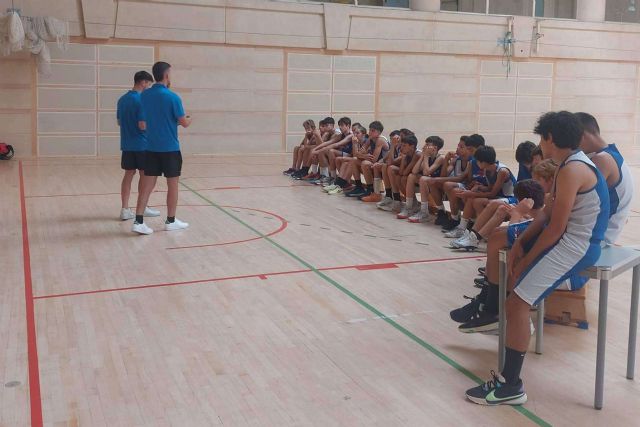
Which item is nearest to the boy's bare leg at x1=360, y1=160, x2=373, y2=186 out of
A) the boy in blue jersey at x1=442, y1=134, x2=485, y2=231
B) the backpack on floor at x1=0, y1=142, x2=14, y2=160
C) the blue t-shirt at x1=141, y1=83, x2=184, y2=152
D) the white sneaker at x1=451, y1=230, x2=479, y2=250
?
the boy in blue jersey at x1=442, y1=134, x2=485, y2=231

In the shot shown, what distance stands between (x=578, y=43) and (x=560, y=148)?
16.4m

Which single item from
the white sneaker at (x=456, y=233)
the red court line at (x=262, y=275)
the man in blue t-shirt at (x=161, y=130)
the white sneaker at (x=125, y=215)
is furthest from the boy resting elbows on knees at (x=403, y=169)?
the white sneaker at (x=125, y=215)

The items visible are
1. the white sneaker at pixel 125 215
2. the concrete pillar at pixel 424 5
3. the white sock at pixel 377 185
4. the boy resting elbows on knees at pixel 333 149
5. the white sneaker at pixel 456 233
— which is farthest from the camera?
the concrete pillar at pixel 424 5

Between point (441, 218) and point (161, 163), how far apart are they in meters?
3.09

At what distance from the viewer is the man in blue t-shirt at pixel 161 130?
6.96 meters

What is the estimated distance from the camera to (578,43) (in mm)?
18281

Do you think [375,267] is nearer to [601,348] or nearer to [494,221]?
[494,221]

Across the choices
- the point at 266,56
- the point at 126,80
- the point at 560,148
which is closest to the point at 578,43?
the point at 266,56

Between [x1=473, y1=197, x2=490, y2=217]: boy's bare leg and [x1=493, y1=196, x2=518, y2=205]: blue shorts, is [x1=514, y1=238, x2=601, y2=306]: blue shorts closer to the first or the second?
[x1=493, y1=196, x2=518, y2=205]: blue shorts

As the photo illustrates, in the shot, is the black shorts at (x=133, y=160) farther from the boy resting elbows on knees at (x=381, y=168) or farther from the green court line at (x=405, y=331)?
the boy resting elbows on knees at (x=381, y=168)

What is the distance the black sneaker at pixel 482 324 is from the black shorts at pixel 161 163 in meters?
3.78

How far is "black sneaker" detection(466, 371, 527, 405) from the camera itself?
3398 mm

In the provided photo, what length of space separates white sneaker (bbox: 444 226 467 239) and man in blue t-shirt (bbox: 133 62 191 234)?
283cm

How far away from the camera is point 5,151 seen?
13438 mm
